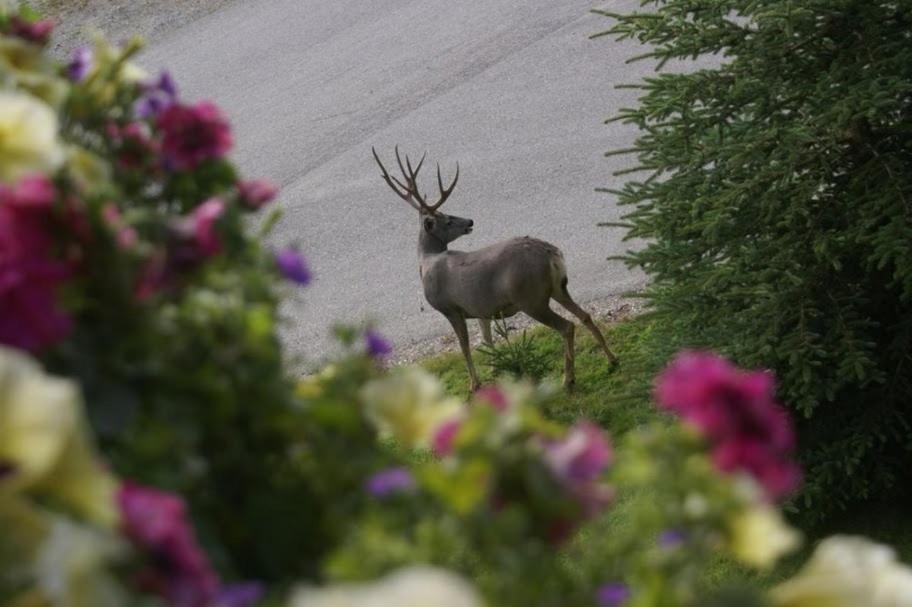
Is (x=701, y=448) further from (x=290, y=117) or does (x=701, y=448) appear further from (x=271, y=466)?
(x=290, y=117)

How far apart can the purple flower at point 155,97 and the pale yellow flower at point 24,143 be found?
0.40 metres

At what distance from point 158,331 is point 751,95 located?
4.14 meters

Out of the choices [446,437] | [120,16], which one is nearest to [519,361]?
[446,437]

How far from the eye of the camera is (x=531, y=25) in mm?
12836

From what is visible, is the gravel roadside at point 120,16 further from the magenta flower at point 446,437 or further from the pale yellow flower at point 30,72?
the magenta flower at point 446,437

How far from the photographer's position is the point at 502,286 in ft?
24.7

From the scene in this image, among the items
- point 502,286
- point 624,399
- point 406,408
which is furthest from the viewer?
point 502,286

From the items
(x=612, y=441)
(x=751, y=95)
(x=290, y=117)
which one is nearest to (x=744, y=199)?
(x=751, y=95)

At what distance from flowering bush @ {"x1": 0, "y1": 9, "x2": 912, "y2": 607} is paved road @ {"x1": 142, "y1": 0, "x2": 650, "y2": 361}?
23.8 ft

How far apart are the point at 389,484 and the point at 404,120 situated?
34.4 ft

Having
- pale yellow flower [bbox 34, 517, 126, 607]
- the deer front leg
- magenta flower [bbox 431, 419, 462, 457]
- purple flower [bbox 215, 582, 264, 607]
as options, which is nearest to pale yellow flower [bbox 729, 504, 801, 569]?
magenta flower [bbox 431, 419, 462, 457]

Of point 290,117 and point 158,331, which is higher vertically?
point 158,331

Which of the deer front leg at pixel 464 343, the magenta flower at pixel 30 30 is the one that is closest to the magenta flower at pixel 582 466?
the magenta flower at pixel 30 30

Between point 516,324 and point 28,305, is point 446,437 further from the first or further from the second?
point 516,324
